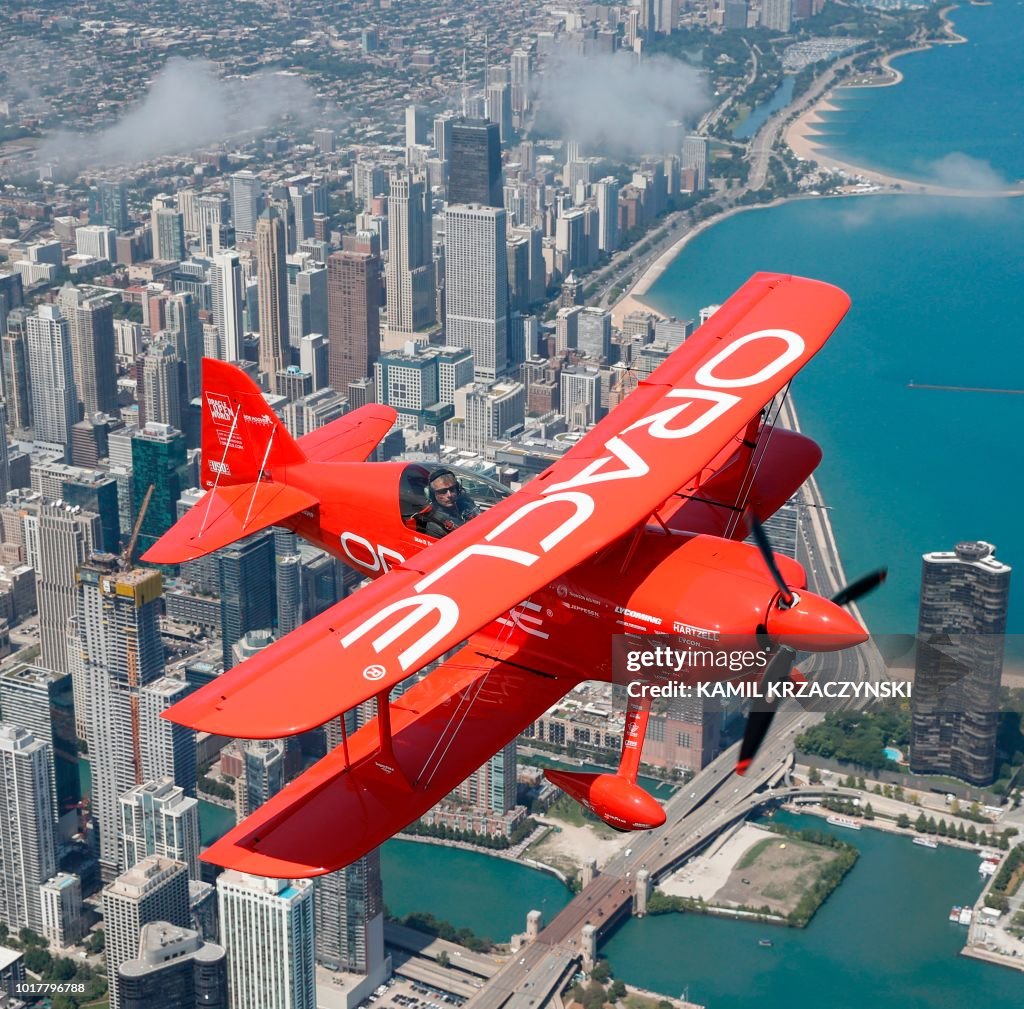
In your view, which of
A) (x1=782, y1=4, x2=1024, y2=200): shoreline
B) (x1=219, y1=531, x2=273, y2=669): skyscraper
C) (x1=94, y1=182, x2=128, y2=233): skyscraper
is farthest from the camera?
(x1=782, y1=4, x2=1024, y2=200): shoreline

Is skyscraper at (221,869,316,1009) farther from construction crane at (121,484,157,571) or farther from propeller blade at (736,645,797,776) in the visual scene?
propeller blade at (736,645,797,776)

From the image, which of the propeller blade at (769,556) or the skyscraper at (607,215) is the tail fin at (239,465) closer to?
the propeller blade at (769,556)

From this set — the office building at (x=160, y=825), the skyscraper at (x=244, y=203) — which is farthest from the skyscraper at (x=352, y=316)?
the office building at (x=160, y=825)

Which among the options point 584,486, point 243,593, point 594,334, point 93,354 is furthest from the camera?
point 594,334

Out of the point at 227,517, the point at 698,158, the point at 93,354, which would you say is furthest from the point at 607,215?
the point at 227,517

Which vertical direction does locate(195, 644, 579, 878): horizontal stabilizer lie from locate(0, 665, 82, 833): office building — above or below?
above

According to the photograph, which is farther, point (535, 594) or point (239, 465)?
point (239, 465)

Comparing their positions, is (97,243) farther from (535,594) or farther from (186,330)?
(535,594)

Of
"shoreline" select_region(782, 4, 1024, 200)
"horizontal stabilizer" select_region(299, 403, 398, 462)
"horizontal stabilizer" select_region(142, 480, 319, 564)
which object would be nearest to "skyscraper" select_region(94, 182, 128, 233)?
"shoreline" select_region(782, 4, 1024, 200)
